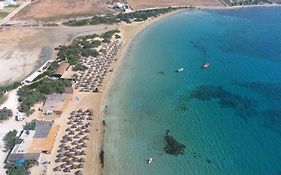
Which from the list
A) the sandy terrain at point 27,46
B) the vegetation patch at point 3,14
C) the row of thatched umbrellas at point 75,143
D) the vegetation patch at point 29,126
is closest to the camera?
the row of thatched umbrellas at point 75,143

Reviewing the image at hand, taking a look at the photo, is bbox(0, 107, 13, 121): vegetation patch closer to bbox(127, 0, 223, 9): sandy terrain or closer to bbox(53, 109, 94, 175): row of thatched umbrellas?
bbox(53, 109, 94, 175): row of thatched umbrellas

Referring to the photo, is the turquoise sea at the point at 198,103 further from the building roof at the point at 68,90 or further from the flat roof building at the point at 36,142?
the flat roof building at the point at 36,142

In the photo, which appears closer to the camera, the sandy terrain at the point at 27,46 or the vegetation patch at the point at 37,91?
the vegetation patch at the point at 37,91

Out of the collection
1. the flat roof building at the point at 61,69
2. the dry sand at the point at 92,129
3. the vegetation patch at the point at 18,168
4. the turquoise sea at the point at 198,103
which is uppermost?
the flat roof building at the point at 61,69

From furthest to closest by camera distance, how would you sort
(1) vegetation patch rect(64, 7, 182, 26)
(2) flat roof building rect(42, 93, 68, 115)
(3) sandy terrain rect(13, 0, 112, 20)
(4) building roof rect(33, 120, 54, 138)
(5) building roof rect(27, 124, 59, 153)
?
(3) sandy terrain rect(13, 0, 112, 20) → (1) vegetation patch rect(64, 7, 182, 26) → (2) flat roof building rect(42, 93, 68, 115) → (4) building roof rect(33, 120, 54, 138) → (5) building roof rect(27, 124, 59, 153)

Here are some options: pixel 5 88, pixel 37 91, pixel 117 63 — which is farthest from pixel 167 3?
pixel 5 88

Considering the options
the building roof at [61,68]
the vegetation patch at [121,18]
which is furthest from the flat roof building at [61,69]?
the vegetation patch at [121,18]

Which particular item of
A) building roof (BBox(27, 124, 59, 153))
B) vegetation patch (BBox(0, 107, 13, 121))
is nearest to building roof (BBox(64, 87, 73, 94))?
vegetation patch (BBox(0, 107, 13, 121))
